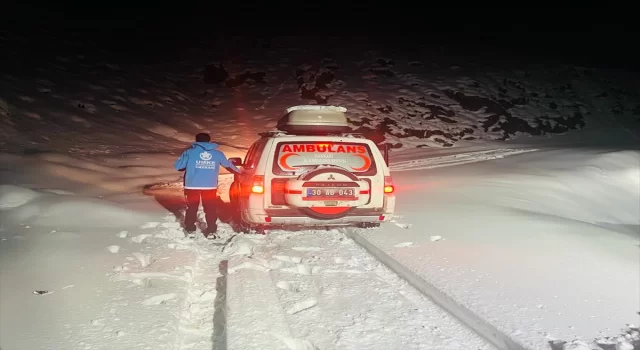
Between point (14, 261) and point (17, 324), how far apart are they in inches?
67.7

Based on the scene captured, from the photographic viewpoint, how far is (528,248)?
20.4 feet

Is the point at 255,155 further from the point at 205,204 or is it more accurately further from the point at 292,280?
the point at 292,280

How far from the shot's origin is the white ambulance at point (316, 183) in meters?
6.54

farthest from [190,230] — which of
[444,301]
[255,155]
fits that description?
[444,301]

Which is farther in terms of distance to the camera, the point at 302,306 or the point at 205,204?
the point at 205,204

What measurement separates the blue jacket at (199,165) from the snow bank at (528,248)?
254 centimetres

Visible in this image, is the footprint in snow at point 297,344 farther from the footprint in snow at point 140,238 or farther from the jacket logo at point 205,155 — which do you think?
the jacket logo at point 205,155

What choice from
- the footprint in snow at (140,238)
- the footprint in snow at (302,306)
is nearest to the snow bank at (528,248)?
the footprint in snow at (302,306)

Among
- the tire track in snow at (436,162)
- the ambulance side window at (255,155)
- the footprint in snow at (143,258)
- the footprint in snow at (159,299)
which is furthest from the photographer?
the tire track in snow at (436,162)

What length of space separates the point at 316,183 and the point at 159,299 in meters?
2.76

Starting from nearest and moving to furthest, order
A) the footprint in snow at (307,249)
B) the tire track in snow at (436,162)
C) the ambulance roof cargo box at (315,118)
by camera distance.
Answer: the footprint in snow at (307,249), the ambulance roof cargo box at (315,118), the tire track in snow at (436,162)

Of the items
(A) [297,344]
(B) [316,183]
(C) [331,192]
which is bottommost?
(A) [297,344]

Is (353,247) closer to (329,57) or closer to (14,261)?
(14,261)

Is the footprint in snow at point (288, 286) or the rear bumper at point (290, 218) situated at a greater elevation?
the rear bumper at point (290, 218)
